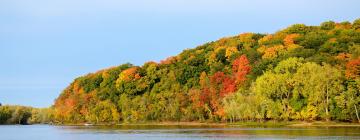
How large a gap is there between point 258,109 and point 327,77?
621 inches

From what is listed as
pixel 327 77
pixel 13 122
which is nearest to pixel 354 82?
pixel 327 77

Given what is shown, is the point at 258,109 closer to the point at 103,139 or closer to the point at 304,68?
the point at 304,68

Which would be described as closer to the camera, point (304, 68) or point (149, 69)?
point (304, 68)

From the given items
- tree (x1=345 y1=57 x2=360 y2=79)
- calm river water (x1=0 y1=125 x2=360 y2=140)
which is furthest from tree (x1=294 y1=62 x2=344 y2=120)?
calm river water (x1=0 y1=125 x2=360 y2=140)

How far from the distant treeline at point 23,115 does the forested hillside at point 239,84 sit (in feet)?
A: 56.8

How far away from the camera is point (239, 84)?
111 meters

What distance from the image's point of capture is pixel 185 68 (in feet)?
447

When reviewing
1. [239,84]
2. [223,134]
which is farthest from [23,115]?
[223,134]

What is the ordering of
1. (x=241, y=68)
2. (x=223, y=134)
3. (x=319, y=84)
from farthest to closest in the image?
1. (x=241, y=68)
2. (x=319, y=84)
3. (x=223, y=134)

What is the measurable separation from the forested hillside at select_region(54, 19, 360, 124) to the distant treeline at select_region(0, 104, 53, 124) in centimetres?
1731

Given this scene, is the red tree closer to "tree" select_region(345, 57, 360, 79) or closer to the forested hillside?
the forested hillside

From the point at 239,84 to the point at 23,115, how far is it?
102m

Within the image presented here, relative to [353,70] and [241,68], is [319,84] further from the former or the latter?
[241,68]

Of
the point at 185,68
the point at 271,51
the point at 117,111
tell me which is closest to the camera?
the point at 271,51
